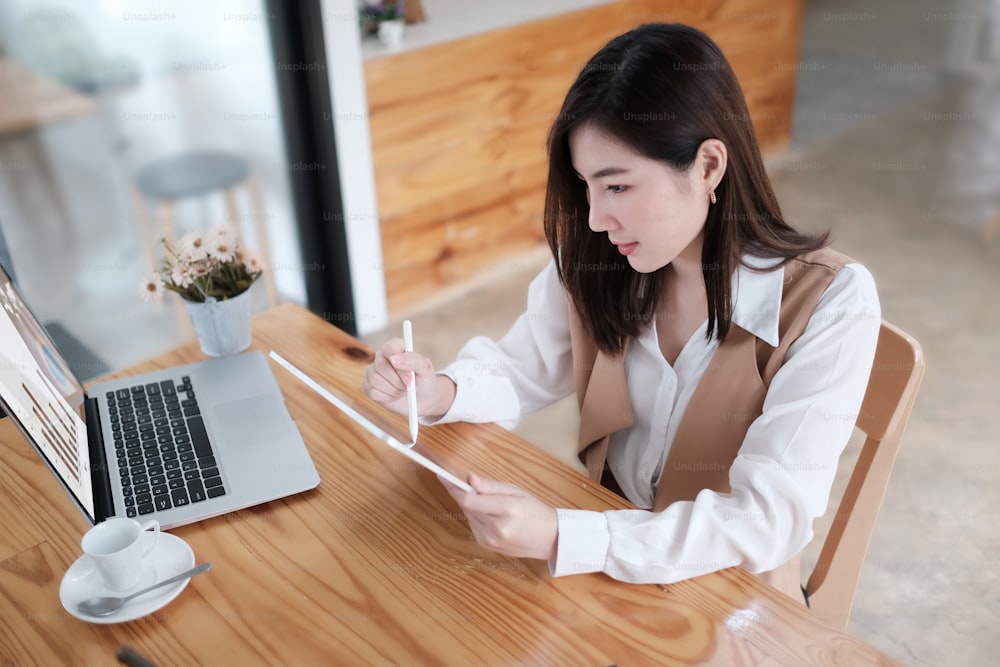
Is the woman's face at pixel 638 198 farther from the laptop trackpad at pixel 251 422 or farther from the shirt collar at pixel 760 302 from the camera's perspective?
the laptop trackpad at pixel 251 422

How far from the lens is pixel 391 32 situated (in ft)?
8.57

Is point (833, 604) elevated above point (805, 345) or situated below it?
below

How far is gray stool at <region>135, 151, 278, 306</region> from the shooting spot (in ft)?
7.92

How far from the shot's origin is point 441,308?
3.11 meters

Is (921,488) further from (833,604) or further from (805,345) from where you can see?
(805,345)

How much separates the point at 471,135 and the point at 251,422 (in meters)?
1.86

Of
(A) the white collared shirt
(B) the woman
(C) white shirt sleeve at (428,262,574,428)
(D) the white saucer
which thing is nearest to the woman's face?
(B) the woman

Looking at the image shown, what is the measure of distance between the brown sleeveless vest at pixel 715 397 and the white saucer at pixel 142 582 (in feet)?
1.96

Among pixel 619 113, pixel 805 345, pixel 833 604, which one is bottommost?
pixel 833 604

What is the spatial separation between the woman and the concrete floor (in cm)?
93

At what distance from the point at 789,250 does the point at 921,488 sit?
1.43 meters

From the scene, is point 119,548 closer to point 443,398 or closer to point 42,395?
point 42,395

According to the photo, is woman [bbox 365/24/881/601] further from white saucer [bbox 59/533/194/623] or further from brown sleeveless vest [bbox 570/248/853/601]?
white saucer [bbox 59/533/194/623]

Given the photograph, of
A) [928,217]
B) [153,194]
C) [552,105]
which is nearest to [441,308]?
[552,105]
